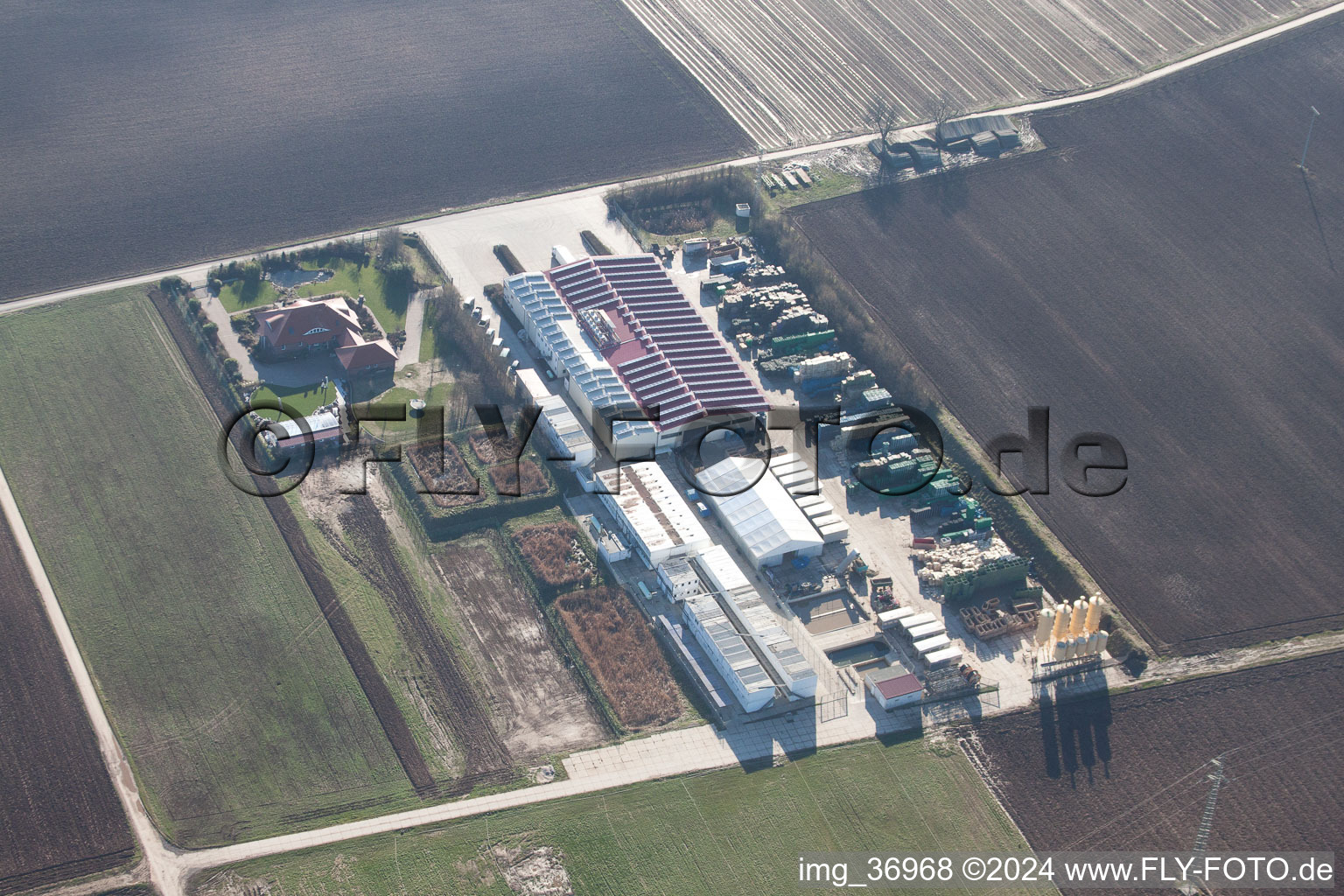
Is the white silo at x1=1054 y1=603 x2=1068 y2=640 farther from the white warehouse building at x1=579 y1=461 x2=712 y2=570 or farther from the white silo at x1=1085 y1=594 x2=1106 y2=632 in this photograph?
the white warehouse building at x1=579 y1=461 x2=712 y2=570

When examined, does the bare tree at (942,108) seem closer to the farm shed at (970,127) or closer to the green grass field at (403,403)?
the farm shed at (970,127)

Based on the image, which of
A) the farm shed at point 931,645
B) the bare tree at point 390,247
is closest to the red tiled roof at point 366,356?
the bare tree at point 390,247

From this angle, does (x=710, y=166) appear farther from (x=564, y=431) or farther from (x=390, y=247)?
(x=564, y=431)

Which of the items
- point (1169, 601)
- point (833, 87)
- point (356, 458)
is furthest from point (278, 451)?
A: point (833, 87)

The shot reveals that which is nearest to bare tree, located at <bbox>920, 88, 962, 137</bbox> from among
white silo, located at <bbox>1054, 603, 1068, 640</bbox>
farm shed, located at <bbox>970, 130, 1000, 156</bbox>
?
farm shed, located at <bbox>970, 130, 1000, 156</bbox>

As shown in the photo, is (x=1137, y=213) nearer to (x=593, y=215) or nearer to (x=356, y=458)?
(x=593, y=215)
